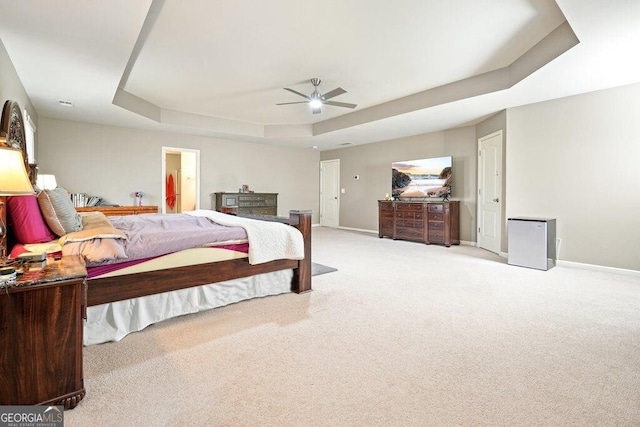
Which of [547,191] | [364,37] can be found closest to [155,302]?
[364,37]

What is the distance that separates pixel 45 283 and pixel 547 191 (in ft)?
18.0

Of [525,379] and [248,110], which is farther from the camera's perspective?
[248,110]

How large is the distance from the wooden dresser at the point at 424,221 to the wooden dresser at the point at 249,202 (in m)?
2.80

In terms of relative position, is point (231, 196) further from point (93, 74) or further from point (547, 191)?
point (547, 191)

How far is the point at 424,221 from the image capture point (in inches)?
243

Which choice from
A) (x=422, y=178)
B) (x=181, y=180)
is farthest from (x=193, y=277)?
(x=181, y=180)

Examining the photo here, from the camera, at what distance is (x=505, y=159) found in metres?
4.86

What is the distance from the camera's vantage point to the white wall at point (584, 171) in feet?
12.5

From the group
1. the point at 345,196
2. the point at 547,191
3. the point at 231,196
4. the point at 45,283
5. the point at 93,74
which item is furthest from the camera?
the point at 345,196

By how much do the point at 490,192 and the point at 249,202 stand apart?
4.99 metres

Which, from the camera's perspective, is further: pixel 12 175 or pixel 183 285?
pixel 183 285

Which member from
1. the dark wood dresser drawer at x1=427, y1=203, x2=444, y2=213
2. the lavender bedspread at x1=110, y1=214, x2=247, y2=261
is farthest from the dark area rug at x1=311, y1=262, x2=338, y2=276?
the dark wood dresser drawer at x1=427, y1=203, x2=444, y2=213

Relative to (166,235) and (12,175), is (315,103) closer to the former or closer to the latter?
(166,235)

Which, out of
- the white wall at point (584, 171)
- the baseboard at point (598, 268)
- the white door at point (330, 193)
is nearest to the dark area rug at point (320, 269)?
the white wall at point (584, 171)
